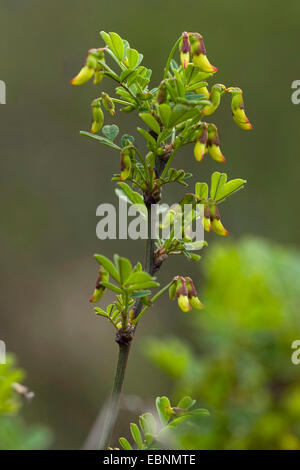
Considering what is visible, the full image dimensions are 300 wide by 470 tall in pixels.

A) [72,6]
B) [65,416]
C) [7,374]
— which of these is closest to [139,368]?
[65,416]

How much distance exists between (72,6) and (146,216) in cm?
319

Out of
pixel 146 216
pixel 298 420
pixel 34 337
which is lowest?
pixel 34 337

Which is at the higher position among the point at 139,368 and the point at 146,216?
the point at 146,216

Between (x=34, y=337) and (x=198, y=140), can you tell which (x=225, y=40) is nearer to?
(x=34, y=337)

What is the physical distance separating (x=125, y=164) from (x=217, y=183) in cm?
12

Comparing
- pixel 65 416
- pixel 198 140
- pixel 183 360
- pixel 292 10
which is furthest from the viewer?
pixel 292 10

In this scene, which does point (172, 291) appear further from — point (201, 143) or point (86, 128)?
point (86, 128)

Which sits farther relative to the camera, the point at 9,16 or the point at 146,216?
the point at 9,16

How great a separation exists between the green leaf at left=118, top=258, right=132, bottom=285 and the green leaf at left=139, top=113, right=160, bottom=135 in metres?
0.14

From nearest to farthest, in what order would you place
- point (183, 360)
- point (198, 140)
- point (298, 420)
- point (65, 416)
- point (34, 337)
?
point (198, 140) → point (298, 420) → point (183, 360) → point (65, 416) → point (34, 337)

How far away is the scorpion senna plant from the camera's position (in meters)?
0.52

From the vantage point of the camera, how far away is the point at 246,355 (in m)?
1.19

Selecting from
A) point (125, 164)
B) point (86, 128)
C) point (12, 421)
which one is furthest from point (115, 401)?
point (86, 128)
